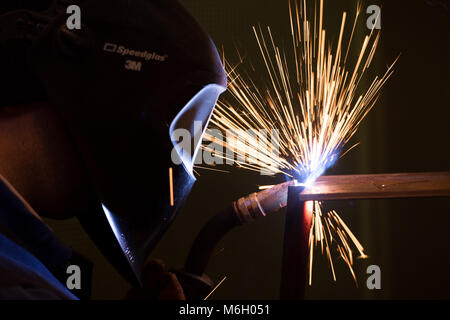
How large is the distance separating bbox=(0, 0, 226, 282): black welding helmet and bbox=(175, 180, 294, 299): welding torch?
0.71 ft

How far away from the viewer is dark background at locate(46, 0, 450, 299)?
1.84m

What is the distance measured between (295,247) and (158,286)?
36cm

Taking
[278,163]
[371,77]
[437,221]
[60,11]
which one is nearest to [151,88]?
[60,11]

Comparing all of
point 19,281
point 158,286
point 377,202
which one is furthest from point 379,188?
point 377,202

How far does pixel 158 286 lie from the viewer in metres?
1.01

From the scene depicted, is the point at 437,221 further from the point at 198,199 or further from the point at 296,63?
the point at 198,199

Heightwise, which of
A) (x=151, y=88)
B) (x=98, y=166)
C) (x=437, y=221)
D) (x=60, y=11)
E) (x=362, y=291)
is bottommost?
(x=362, y=291)

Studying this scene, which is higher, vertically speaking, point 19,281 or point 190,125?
point 190,125

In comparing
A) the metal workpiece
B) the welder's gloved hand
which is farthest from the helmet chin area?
the welder's gloved hand

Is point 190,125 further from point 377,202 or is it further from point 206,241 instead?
point 377,202

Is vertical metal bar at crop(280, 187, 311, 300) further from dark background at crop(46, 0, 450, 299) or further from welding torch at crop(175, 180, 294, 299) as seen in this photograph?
dark background at crop(46, 0, 450, 299)

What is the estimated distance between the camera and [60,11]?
755 mm

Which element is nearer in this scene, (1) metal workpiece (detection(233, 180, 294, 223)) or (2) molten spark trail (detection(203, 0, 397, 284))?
(1) metal workpiece (detection(233, 180, 294, 223))

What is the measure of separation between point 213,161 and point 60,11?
127cm
